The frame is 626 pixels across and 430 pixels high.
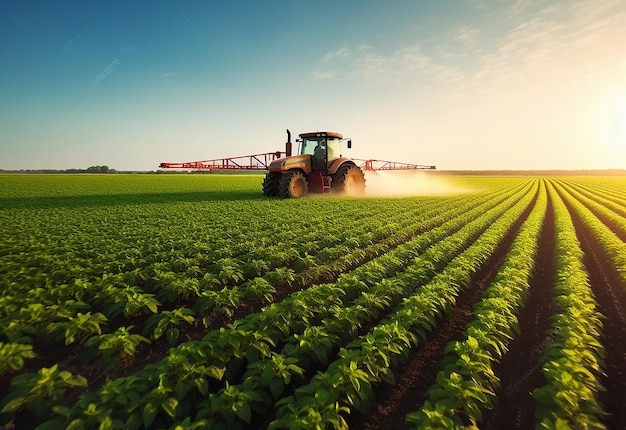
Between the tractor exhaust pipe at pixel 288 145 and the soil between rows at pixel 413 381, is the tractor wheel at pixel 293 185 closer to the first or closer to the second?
the tractor exhaust pipe at pixel 288 145

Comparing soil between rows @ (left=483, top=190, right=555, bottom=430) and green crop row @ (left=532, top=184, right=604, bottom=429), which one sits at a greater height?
green crop row @ (left=532, top=184, right=604, bottom=429)

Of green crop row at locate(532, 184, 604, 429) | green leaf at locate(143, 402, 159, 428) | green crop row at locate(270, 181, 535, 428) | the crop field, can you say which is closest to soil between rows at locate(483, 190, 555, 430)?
the crop field

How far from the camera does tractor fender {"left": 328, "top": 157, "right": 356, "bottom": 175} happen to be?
19.7m

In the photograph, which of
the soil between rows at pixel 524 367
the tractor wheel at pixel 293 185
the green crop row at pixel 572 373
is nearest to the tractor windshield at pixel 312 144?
A: the tractor wheel at pixel 293 185

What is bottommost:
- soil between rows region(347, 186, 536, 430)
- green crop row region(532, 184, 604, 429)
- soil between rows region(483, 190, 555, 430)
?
soil between rows region(347, 186, 536, 430)

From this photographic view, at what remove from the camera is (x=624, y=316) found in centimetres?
534

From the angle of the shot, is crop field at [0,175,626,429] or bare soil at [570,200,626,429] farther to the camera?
bare soil at [570,200,626,429]

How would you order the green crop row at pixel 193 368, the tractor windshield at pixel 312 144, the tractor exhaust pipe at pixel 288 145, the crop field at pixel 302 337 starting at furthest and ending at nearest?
the tractor exhaust pipe at pixel 288 145
the tractor windshield at pixel 312 144
the crop field at pixel 302 337
the green crop row at pixel 193 368

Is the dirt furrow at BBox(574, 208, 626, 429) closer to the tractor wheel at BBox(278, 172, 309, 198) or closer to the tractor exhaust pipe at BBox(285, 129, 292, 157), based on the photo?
the tractor wheel at BBox(278, 172, 309, 198)

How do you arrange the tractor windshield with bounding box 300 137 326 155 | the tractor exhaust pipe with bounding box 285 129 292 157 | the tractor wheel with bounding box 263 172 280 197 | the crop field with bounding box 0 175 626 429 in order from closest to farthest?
the crop field with bounding box 0 175 626 429 → the tractor windshield with bounding box 300 137 326 155 → the tractor exhaust pipe with bounding box 285 129 292 157 → the tractor wheel with bounding box 263 172 280 197

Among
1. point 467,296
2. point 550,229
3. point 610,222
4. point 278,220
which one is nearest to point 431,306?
point 467,296

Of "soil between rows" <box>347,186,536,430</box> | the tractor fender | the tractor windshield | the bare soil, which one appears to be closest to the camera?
"soil between rows" <box>347,186,536,430</box>

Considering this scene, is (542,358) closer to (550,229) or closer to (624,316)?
(624,316)

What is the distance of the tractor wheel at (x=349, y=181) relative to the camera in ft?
65.0
